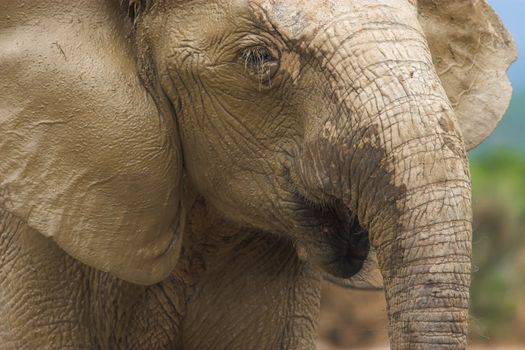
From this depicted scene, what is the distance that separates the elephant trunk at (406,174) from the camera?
3059 millimetres

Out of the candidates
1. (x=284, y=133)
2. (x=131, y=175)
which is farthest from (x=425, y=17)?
(x=131, y=175)

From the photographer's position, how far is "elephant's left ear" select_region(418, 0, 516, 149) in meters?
4.11

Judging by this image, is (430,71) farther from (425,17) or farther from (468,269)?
(425,17)

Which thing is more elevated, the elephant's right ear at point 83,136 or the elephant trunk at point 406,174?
the elephant trunk at point 406,174

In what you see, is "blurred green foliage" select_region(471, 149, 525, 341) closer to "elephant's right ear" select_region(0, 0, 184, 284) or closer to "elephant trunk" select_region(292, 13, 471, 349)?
"elephant's right ear" select_region(0, 0, 184, 284)

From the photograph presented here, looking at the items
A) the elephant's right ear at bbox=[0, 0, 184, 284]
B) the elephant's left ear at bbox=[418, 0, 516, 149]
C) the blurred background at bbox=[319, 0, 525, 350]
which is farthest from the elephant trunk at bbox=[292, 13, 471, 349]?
the blurred background at bbox=[319, 0, 525, 350]

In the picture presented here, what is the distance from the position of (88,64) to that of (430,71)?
3.12 ft

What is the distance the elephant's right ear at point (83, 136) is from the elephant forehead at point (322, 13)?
458mm

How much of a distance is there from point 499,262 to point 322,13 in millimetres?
10639

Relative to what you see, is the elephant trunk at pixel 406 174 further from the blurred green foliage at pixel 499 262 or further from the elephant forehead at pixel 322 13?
the blurred green foliage at pixel 499 262

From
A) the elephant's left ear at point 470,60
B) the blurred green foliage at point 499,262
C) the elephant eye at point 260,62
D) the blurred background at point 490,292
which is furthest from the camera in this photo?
the blurred green foliage at point 499,262

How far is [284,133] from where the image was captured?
3.50 m

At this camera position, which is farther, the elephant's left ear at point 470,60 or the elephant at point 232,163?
the elephant's left ear at point 470,60

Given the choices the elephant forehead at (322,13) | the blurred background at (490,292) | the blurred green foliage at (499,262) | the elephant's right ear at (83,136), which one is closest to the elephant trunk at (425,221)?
the elephant forehead at (322,13)
